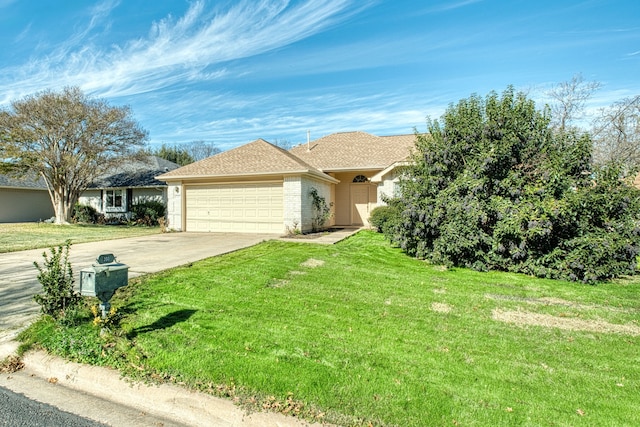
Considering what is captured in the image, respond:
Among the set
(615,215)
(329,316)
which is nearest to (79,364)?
(329,316)

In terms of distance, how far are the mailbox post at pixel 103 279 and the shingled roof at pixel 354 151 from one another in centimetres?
1435

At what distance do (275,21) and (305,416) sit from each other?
501 inches

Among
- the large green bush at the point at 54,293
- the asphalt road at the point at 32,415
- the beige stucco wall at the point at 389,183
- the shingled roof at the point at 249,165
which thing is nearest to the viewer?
the asphalt road at the point at 32,415

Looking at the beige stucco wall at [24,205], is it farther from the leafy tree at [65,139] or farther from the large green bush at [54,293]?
the large green bush at [54,293]

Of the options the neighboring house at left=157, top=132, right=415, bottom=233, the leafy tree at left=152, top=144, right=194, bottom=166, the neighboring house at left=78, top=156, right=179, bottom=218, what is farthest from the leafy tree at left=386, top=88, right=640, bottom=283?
the leafy tree at left=152, top=144, right=194, bottom=166

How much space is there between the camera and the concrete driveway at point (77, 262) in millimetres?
4469

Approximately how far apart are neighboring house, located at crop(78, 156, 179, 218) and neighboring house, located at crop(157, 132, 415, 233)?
6485 mm

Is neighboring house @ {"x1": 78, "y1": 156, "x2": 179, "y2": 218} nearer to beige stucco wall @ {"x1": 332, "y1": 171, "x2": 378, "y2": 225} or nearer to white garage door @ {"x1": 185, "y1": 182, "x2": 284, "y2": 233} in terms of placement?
white garage door @ {"x1": 185, "y1": 182, "x2": 284, "y2": 233}

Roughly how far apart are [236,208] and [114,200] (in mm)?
13201

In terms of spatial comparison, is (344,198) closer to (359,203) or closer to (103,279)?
(359,203)

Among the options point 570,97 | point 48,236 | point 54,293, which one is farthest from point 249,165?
point 570,97

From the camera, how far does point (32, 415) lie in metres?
2.69

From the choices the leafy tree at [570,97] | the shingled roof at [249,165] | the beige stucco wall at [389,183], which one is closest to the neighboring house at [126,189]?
the shingled roof at [249,165]

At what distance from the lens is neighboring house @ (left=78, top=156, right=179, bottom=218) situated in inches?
854
